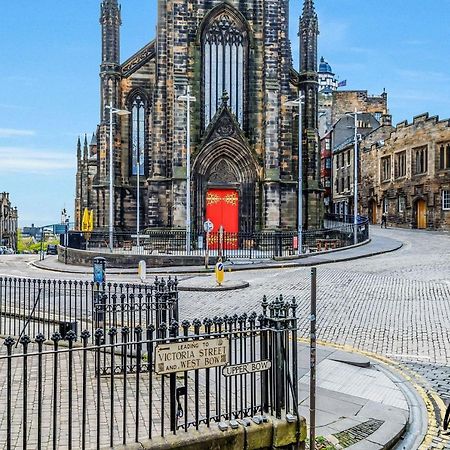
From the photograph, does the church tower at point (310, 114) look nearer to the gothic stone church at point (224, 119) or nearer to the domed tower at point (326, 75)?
the gothic stone church at point (224, 119)

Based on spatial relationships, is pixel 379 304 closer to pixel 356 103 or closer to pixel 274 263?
pixel 274 263

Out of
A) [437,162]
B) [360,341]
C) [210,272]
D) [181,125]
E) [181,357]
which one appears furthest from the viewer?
[437,162]

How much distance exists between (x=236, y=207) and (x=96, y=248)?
943cm

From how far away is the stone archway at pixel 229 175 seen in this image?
3306cm

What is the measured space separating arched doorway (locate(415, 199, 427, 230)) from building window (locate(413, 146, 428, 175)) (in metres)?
2.75

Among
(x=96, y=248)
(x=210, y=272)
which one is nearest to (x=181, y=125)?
(x=96, y=248)

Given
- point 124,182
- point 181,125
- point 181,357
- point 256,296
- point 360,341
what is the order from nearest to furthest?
point 181,357 → point 360,341 → point 256,296 → point 181,125 → point 124,182

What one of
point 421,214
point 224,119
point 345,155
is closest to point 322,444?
point 224,119

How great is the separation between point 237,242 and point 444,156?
72.6 feet

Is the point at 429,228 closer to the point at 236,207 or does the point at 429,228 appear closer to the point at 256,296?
the point at 236,207

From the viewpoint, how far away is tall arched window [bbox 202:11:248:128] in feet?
112

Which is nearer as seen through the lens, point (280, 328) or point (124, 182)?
point (280, 328)

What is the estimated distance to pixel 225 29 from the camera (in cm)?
3409

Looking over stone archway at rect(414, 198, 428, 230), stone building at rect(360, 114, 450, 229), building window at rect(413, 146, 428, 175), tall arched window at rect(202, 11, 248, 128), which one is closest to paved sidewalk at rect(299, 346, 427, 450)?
tall arched window at rect(202, 11, 248, 128)
